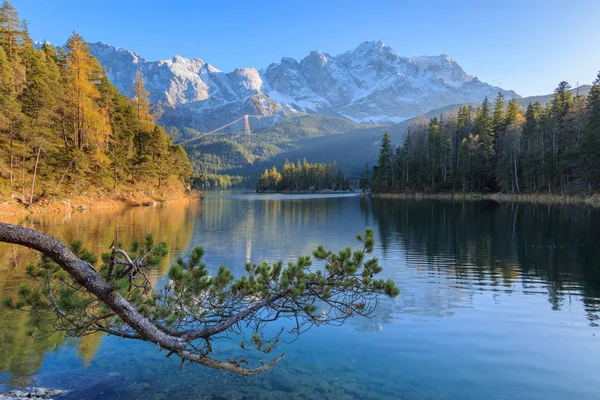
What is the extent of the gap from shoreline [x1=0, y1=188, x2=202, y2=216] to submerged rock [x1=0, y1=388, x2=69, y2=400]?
31.5 m

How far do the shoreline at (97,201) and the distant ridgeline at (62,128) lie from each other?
2.78 feet

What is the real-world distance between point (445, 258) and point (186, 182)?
3033 inches

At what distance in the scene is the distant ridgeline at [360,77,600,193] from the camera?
59188 millimetres

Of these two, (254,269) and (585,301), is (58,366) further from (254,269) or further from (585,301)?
(585,301)

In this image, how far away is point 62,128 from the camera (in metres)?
43.2

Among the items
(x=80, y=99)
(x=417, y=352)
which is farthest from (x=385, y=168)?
(x=417, y=352)

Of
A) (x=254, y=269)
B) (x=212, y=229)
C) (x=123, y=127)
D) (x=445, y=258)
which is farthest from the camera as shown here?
(x=123, y=127)

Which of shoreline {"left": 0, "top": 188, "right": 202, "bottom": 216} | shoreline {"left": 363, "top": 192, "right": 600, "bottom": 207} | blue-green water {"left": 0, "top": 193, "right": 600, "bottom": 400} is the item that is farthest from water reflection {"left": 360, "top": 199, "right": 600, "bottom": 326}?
shoreline {"left": 0, "top": 188, "right": 202, "bottom": 216}

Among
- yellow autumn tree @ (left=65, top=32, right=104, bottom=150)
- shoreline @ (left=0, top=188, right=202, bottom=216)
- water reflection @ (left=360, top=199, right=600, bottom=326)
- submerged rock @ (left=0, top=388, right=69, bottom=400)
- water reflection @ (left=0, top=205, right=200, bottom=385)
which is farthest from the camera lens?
yellow autumn tree @ (left=65, top=32, right=104, bottom=150)

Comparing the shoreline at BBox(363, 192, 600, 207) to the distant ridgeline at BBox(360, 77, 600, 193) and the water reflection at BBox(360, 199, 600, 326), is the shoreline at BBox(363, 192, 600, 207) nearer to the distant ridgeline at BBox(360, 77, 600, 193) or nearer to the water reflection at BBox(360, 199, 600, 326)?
the distant ridgeline at BBox(360, 77, 600, 193)

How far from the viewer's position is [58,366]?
7.45 metres

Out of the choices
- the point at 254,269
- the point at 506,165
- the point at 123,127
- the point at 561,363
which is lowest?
the point at 561,363

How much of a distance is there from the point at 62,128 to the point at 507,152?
7838 cm

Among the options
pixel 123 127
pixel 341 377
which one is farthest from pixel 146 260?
pixel 123 127
